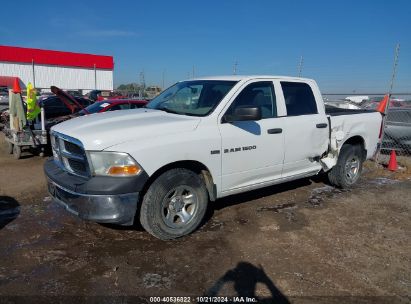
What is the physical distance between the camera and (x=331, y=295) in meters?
3.20

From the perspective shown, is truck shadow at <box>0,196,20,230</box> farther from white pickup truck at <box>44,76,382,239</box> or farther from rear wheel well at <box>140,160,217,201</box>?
rear wheel well at <box>140,160,217,201</box>

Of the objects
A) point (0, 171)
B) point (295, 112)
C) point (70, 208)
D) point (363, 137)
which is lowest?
point (0, 171)

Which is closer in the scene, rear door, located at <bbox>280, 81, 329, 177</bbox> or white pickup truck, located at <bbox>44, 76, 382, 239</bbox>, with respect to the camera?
white pickup truck, located at <bbox>44, 76, 382, 239</bbox>

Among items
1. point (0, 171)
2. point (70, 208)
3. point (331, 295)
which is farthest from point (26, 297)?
point (0, 171)

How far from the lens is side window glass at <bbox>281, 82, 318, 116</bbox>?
A: 5.26 meters

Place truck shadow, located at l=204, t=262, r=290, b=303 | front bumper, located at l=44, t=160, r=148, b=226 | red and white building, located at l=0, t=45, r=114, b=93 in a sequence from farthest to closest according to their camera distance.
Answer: red and white building, located at l=0, t=45, r=114, b=93
front bumper, located at l=44, t=160, r=148, b=226
truck shadow, located at l=204, t=262, r=290, b=303

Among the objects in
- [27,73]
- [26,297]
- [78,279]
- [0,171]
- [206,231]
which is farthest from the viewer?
[27,73]

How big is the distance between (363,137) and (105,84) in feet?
161

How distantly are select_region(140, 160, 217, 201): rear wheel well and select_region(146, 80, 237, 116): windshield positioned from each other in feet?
2.16

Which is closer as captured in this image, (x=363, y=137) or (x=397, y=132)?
(x=363, y=137)

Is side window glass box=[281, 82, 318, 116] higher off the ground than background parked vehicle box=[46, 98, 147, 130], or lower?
higher

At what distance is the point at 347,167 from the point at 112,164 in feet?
15.1

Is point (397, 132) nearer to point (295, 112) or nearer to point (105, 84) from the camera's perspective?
point (295, 112)

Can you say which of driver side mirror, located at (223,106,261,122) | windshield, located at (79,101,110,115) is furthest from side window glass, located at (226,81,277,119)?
windshield, located at (79,101,110,115)
